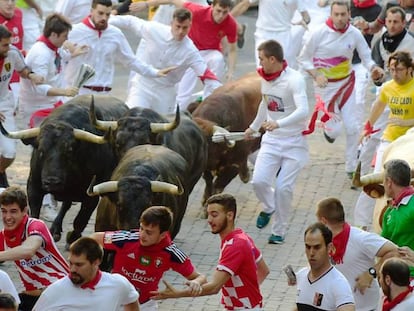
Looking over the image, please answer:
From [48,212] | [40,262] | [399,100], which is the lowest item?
[48,212]

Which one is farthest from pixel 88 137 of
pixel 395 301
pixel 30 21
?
pixel 30 21

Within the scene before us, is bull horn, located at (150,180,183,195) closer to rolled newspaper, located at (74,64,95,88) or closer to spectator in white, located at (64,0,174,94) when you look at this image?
rolled newspaper, located at (74,64,95,88)

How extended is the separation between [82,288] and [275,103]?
19.6ft

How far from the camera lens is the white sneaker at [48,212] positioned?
1560 centimetres

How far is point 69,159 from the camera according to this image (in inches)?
552

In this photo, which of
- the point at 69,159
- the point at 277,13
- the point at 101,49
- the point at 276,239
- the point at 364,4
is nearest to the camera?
the point at 69,159

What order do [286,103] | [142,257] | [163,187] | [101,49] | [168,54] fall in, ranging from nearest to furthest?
[142,257]
[163,187]
[286,103]
[101,49]
[168,54]

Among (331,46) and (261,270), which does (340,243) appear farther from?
(331,46)

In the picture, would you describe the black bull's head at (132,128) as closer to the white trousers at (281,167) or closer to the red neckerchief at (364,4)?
the white trousers at (281,167)

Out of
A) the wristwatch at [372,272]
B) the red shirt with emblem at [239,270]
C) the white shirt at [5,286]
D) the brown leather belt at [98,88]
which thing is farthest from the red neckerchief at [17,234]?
the brown leather belt at [98,88]

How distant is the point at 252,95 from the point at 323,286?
300 inches

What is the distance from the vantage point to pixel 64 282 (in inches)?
356

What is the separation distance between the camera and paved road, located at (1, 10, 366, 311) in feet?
43.0

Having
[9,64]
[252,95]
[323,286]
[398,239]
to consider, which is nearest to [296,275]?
[323,286]
